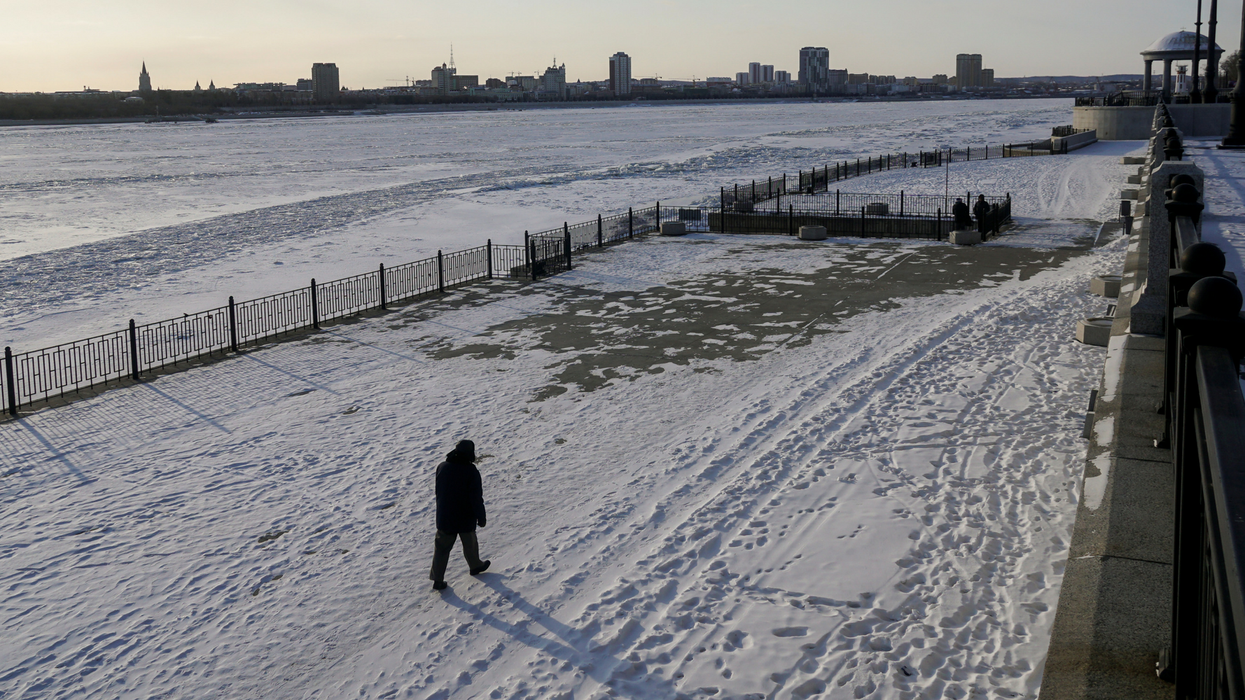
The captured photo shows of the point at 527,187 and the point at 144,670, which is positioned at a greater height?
the point at 527,187

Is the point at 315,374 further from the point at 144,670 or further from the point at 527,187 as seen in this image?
the point at 527,187

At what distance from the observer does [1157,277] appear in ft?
36.0

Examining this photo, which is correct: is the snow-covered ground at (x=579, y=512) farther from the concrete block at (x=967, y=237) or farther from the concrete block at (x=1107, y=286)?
the concrete block at (x=967, y=237)

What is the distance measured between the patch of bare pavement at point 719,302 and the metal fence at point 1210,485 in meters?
11.5

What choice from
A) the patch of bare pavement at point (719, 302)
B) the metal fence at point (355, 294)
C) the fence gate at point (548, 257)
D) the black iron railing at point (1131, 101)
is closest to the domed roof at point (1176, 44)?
Answer: the black iron railing at point (1131, 101)

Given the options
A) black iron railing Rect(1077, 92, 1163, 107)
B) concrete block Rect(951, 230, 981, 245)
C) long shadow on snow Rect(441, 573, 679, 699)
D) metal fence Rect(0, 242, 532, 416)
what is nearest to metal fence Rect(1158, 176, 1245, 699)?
long shadow on snow Rect(441, 573, 679, 699)

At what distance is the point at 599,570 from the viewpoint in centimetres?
911

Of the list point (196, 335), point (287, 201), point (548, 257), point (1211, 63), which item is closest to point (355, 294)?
point (196, 335)

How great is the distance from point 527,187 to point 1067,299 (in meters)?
39.1

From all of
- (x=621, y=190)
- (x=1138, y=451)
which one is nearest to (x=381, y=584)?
(x=1138, y=451)

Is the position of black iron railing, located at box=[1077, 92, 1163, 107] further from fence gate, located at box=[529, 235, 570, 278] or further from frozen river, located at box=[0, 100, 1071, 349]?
fence gate, located at box=[529, 235, 570, 278]

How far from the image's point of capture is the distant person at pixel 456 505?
888cm

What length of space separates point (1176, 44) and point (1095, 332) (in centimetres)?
6796

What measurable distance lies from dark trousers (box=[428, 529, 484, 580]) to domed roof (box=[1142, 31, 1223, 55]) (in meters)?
76.5
